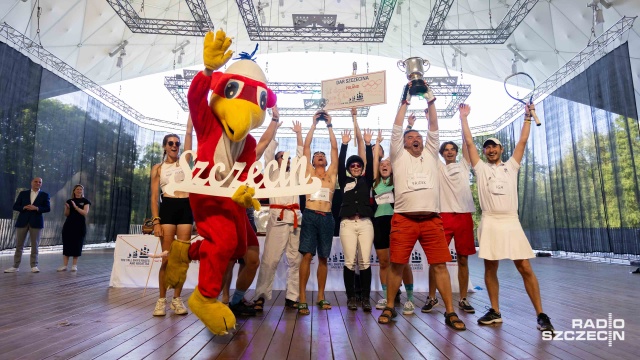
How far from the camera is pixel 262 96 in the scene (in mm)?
2039

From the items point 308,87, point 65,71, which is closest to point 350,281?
point 308,87

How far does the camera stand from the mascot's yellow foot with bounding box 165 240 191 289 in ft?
6.89

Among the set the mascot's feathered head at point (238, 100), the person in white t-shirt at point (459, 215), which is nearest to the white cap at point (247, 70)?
the mascot's feathered head at point (238, 100)

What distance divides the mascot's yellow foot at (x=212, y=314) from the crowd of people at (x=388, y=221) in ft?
1.75

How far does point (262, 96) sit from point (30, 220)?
5.36 meters

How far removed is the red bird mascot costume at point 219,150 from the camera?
1799mm

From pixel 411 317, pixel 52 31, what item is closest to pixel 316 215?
pixel 411 317

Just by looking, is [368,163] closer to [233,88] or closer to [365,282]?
[365,282]

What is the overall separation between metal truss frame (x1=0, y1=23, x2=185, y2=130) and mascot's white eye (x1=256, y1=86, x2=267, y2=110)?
844 cm

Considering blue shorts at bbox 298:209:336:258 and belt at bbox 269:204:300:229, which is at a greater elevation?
belt at bbox 269:204:300:229

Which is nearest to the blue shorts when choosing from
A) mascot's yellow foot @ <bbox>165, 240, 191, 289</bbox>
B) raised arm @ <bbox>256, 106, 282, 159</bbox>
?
raised arm @ <bbox>256, 106, 282, 159</bbox>

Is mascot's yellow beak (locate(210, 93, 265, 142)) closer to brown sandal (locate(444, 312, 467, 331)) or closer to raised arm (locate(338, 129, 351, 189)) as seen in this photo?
raised arm (locate(338, 129, 351, 189))

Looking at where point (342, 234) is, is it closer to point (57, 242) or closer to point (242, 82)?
point (242, 82)

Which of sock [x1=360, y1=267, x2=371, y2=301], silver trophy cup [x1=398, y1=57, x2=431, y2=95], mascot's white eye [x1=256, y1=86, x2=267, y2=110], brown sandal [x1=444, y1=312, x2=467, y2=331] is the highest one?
silver trophy cup [x1=398, y1=57, x2=431, y2=95]
